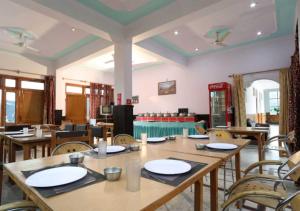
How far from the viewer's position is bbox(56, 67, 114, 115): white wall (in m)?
7.02

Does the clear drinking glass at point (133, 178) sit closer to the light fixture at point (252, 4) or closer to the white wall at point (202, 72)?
the light fixture at point (252, 4)

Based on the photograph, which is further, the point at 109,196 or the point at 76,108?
the point at 76,108

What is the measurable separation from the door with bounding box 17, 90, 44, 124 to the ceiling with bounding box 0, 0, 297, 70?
169 centimetres

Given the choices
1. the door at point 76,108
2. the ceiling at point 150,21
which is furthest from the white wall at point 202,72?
the door at point 76,108

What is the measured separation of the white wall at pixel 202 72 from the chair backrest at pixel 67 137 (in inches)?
193

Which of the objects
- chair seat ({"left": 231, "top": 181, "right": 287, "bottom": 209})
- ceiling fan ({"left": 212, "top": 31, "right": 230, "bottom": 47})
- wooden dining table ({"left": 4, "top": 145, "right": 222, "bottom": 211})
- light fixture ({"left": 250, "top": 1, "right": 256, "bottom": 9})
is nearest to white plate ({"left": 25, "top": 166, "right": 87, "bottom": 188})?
wooden dining table ({"left": 4, "top": 145, "right": 222, "bottom": 211})

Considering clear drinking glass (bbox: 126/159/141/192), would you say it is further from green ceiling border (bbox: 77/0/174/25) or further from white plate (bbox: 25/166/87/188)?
green ceiling border (bbox: 77/0/174/25)

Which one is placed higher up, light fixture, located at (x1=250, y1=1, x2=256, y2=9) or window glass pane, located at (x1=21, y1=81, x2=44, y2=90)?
light fixture, located at (x1=250, y1=1, x2=256, y2=9)

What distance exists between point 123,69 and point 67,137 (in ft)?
8.09

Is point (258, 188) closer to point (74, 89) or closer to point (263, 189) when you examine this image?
point (263, 189)

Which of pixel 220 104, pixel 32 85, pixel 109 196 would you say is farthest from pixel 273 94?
pixel 109 196

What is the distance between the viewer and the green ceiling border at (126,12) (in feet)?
11.6

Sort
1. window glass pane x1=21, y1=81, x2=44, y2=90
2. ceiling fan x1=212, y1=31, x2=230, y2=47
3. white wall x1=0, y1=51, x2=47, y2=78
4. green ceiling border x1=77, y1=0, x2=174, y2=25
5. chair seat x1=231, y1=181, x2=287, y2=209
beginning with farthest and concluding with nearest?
1. window glass pane x1=21, y1=81, x2=44, y2=90
2. white wall x1=0, y1=51, x2=47, y2=78
3. ceiling fan x1=212, y1=31, x2=230, y2=47
4. green ceiling border x1=77, y1=0, x2=174, y2=25
5. chair seat x1=231, y1=181, x2=287, y2=209

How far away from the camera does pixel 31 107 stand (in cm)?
643
